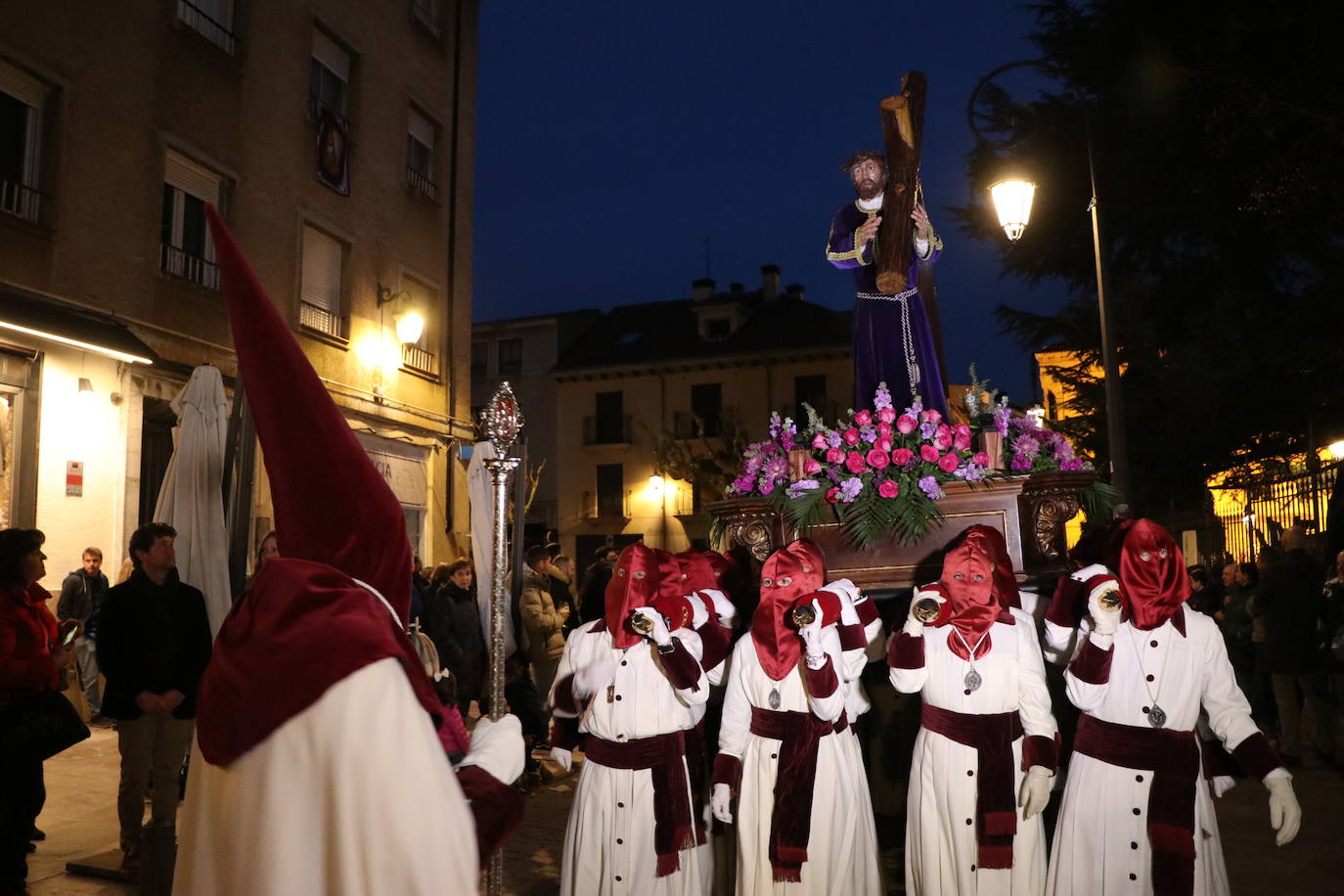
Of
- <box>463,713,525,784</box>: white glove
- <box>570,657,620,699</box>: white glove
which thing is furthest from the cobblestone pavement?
<box>463,713,525,784</box>: white glove

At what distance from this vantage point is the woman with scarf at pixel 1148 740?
16.2 feet

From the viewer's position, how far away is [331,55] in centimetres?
1734

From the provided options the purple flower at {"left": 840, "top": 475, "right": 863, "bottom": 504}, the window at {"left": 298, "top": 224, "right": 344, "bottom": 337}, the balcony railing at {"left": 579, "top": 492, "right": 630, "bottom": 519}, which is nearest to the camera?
the purple flower at {"left": 840, "top": 475, "right": 863, "bottom": 504}

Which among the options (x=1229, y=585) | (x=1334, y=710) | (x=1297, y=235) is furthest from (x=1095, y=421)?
(x=1334, y=710)

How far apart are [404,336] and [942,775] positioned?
1448 centimetres

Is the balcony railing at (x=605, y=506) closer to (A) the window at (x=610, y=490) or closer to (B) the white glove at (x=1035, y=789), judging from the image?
(A) the window at (x=610, y=490)

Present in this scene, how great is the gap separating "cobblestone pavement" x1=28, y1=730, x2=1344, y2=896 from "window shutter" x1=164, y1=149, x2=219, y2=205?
738 centimetres

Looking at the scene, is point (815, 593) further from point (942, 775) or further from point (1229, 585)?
point (1229, 585)

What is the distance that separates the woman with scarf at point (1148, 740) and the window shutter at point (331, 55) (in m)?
15.6

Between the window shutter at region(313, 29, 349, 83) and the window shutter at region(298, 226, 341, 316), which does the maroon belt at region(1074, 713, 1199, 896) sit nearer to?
the window shutter at region(298, 226, 341, 316)

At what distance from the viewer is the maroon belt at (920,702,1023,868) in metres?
5.04

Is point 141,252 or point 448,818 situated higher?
point 141,252

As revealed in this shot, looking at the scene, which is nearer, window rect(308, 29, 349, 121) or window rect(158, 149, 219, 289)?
window rect(158, 149, 219, 289)

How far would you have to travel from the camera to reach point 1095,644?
4.97 meters
